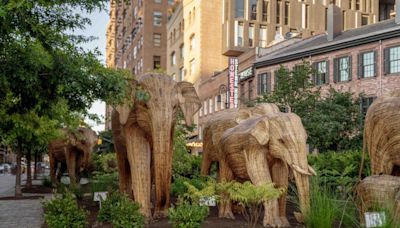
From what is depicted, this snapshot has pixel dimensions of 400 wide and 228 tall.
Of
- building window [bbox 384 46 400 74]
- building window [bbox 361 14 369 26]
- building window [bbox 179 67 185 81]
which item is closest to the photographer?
building window [bbox 384 46 400 74]

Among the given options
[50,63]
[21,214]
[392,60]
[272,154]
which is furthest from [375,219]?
[392,60]

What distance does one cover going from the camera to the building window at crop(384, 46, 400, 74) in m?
33.9

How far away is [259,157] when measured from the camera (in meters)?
9.19

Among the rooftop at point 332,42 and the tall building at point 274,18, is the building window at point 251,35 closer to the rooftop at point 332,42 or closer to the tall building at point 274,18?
the tall building at point 274,18

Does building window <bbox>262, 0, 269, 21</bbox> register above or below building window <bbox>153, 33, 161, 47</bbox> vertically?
below

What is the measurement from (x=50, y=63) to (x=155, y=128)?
2.39 metres

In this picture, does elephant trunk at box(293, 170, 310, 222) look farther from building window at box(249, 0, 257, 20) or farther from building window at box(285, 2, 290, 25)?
building window at box(285, 2, 290, 25)

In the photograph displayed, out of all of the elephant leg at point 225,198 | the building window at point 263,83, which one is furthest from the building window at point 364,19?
the elephant leg at point 225,198

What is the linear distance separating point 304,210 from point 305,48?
32970mm

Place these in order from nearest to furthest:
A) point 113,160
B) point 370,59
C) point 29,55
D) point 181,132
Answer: point 29,55
point 181,132
point 113,160
point 370,59

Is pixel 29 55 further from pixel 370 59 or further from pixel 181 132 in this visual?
pixel 370 59

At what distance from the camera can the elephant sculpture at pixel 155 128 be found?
962 centimetres

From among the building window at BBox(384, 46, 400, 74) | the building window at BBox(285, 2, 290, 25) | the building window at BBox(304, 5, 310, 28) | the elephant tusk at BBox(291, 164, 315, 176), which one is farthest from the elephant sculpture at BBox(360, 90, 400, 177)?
the building window at BBox(304, 5, 310, 28)

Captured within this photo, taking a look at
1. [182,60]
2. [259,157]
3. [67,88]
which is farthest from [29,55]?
[182,60]
